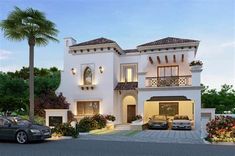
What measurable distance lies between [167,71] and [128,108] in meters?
5.29

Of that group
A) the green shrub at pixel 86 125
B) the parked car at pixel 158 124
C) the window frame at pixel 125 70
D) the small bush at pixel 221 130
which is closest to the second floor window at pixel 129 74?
the window frame at pixel 125 70

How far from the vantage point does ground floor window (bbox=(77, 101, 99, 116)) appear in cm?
2752

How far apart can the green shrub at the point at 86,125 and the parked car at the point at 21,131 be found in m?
4.84

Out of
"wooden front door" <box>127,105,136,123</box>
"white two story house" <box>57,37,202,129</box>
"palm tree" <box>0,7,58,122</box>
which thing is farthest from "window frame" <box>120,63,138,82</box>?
"palm tree" <box>0,7,58,122</box>

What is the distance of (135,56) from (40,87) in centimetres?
1240

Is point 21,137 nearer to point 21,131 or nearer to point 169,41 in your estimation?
point 21,131

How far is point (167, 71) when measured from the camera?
2792 cm

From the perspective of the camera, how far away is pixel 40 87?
3372 centimetres

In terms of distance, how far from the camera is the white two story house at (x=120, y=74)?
85.4 ft

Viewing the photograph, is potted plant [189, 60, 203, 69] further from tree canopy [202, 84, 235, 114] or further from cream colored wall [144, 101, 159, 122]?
tree canopy [202, 84, 235, 114]

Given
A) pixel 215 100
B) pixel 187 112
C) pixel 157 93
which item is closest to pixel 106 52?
pixel 157 93

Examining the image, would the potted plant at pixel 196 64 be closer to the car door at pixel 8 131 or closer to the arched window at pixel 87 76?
the arched window at pixel 87 76

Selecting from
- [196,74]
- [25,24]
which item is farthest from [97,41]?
[25,24]

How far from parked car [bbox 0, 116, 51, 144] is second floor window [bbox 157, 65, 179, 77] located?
15.4 meters
